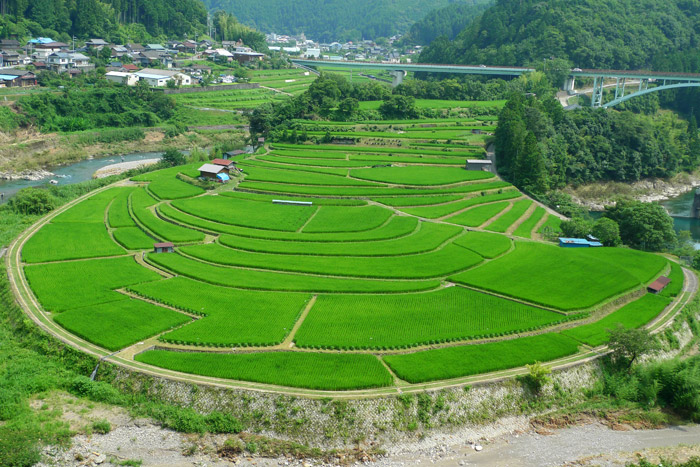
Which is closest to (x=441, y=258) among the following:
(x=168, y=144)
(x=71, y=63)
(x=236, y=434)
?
(x=236, y=434)

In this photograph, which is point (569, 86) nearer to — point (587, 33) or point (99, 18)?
point (587, 33)

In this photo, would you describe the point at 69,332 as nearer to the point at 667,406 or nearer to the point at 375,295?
the point at 375,295

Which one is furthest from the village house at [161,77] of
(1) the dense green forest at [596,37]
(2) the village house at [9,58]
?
(1) the dense green forest at [596,37]

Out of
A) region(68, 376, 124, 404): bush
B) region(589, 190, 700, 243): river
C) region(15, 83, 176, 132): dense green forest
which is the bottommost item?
region(68, 376, 124, 404): bush

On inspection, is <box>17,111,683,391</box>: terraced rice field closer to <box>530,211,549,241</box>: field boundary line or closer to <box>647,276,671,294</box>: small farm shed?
<box>530,211,549,241</box>: field boundary line

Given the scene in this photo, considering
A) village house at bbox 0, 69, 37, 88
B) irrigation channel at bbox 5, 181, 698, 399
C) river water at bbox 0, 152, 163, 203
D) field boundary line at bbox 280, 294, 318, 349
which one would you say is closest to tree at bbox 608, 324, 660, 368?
irrigation channel at bbox 5, 181, 698, 399

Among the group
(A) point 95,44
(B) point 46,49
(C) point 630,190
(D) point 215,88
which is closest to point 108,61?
(A) point 95,44
